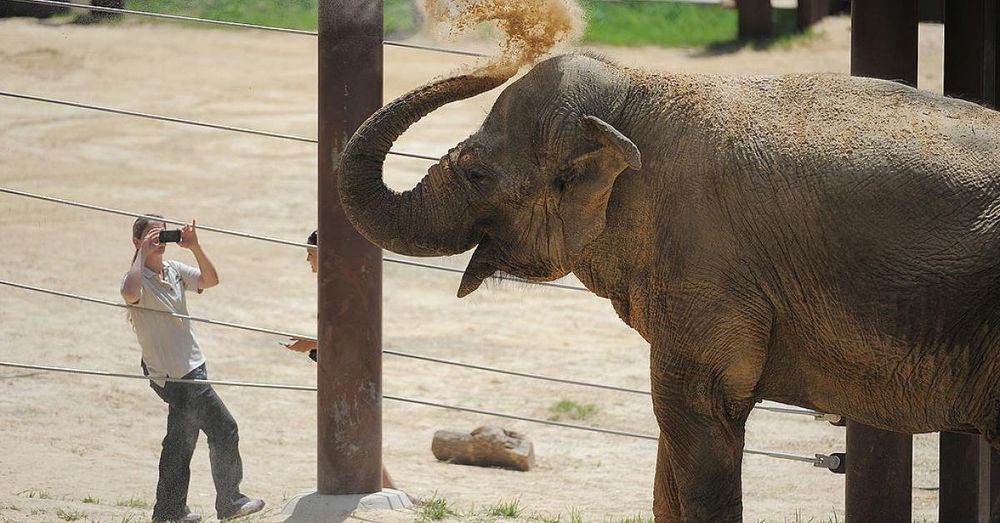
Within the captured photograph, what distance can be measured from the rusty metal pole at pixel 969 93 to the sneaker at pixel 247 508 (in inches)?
110

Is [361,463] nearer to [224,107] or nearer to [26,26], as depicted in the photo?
[224,107]

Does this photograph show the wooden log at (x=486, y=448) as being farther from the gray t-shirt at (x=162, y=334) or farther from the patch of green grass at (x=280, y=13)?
the patch of green grass at (x=280, y=13)

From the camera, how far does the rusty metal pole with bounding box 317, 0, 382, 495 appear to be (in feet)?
18.1

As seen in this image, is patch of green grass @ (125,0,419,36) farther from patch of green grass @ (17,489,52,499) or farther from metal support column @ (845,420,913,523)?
metal support column @ (845,420,913,523)

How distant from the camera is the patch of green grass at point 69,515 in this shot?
5.54 metres

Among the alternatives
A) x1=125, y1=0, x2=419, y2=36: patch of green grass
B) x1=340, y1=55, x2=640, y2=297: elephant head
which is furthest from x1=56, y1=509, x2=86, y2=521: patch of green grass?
x1=125, y1=0, x2=419, y2=36: patch of green grass

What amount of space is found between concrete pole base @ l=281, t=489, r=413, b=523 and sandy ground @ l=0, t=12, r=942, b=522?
0.10 metres

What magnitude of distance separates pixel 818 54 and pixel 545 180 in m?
19.3

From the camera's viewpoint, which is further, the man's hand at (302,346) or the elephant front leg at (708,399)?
the man's hand at (302,346)

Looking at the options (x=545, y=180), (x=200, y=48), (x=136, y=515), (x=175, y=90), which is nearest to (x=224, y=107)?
(x=175, y=90)

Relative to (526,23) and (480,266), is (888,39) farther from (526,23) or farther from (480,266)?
(480,266)

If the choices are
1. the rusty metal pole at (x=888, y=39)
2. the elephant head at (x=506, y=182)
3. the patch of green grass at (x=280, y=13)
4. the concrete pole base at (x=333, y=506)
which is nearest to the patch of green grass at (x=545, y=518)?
the concrete pole base at (x=333, y=506)

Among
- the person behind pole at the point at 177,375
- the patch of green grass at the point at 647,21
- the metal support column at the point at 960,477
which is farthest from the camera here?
the patch of green grass at the point at 647,21

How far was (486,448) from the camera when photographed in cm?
852
